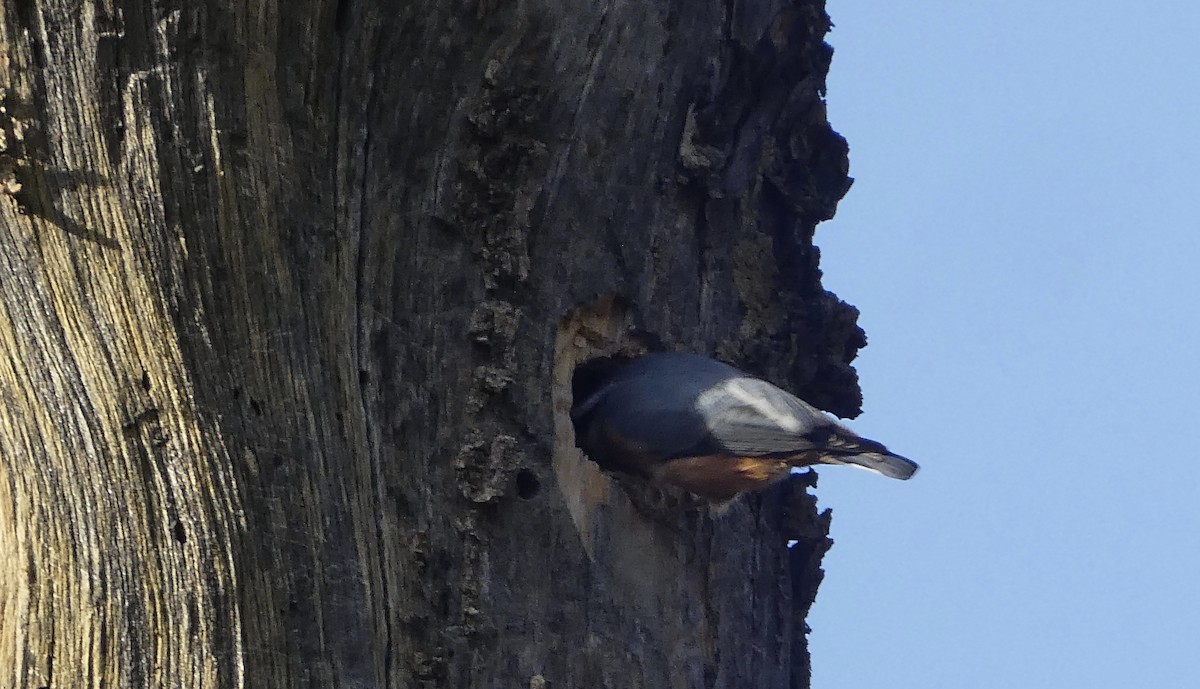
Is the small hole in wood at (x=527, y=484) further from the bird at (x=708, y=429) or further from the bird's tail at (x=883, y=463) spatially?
the bird's tail at (x=883, y=463)

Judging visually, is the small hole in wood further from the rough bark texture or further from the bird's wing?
the bird's wing

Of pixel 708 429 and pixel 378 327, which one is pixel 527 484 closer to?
pixel 378 327

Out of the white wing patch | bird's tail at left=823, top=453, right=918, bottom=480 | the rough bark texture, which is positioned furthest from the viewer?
bird's tail at left=823, top=453, right=918, bottom=480

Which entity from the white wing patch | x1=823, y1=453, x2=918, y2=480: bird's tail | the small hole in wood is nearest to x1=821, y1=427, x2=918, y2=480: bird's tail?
x1=823, y1=453, x2=918, y2=480: bird's tail

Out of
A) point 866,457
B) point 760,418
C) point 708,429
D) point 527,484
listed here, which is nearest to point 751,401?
point 760,418

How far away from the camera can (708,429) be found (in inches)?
143

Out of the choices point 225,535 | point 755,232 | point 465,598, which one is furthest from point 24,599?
point 755,232

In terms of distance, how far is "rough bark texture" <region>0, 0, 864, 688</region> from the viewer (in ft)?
7.32

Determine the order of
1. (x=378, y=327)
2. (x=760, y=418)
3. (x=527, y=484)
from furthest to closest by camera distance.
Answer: (x=760, y=418) → (x=527, y=484) → (x=378, y=327)

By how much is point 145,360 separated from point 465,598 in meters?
0.79

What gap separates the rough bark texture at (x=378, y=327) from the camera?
87.8 inches

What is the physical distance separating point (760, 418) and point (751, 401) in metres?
0.05

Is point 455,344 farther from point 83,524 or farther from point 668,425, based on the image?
point 668,425

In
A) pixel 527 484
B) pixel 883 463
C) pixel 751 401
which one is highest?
pixel 751 401
